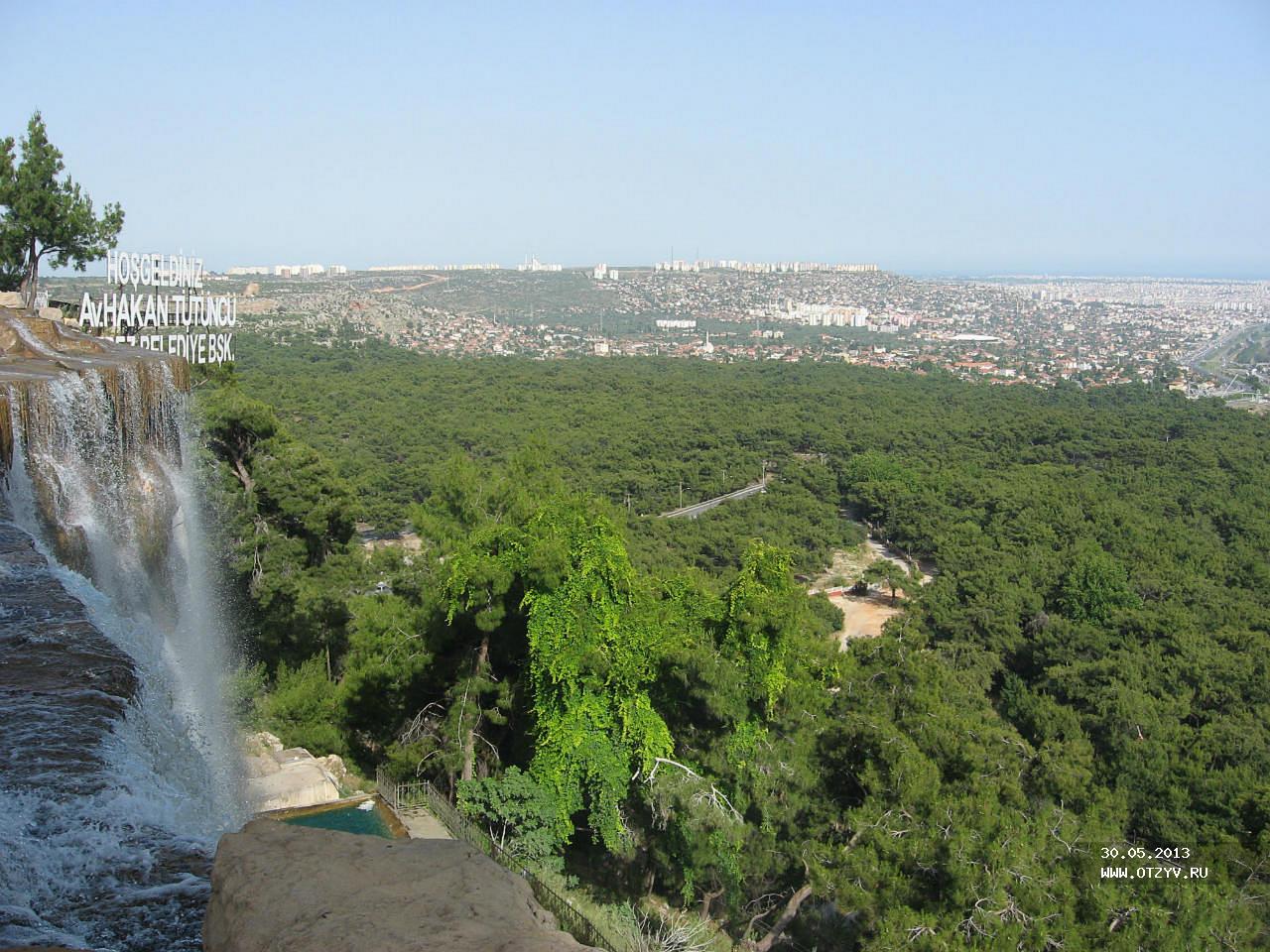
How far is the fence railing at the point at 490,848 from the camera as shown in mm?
6645

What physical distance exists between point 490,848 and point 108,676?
3588 mm

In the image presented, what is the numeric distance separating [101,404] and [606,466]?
97.2 ft

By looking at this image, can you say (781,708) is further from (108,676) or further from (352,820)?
(108,676)

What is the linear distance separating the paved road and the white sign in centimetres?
1859

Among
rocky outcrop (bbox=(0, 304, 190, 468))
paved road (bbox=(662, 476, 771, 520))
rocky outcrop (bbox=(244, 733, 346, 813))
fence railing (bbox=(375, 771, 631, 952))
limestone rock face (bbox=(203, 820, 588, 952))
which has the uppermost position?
rocky outcrop (bbox=(0, 304, 190, 468))

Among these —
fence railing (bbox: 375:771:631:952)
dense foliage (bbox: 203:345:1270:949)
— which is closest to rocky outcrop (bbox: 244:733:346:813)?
fence railing (bbox: 375:771:631:952)

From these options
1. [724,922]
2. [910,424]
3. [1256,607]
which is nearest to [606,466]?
[910,424]

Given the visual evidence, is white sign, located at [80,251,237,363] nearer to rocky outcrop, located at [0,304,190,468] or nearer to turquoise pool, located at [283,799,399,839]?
rocky outcrop, located at [0,304,190,468]

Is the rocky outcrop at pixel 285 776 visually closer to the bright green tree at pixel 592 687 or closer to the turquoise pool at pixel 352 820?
the turquoise pool at pixel 352 820

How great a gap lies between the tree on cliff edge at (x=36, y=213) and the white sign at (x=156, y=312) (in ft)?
2.48

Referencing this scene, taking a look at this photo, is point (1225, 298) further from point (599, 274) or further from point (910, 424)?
point (910, 424)

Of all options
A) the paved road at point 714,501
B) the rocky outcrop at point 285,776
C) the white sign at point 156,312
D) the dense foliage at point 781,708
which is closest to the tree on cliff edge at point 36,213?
the white sign at point 156,312

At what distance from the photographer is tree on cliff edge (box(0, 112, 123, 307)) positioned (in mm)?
15664

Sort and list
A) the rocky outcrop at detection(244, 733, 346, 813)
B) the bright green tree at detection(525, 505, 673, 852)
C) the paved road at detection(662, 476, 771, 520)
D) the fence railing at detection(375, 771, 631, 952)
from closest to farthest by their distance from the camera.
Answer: the fence railing at detection(375, 771, 631, 952) < the rocky outcrop at detection(244, 733, 346, 813) < the bright green tree at detection(525, 505, 673, 852) < the paved road at detection(662, 476, 771, 520)
